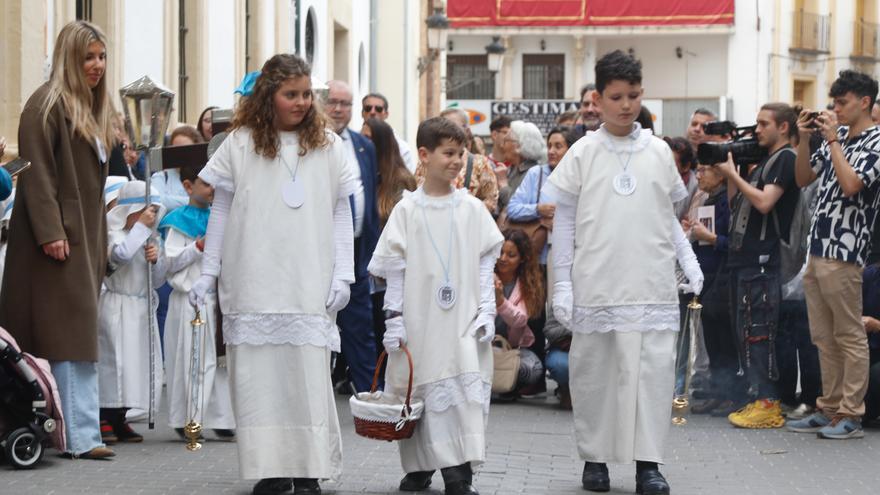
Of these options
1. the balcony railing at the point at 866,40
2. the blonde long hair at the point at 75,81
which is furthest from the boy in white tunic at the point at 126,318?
the balcony railing at the point at 866,40

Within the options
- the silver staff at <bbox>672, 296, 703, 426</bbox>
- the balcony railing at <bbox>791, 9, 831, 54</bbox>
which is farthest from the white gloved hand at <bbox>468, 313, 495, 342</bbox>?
the balcony railing at <bbox>791, 9, 831, 54</bbox>

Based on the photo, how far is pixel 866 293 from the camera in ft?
37.2

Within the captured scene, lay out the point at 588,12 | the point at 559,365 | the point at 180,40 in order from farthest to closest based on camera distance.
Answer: the point at 588,12 → the point at 180,40 → the point at 559,365

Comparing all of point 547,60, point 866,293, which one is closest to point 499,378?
point 866,293

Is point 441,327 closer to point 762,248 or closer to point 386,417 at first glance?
point 386,417

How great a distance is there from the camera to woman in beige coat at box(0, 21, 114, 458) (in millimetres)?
8961

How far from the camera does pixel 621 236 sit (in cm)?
847

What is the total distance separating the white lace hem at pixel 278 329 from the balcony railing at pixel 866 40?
5222cm

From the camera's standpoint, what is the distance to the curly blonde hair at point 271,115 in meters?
8.09

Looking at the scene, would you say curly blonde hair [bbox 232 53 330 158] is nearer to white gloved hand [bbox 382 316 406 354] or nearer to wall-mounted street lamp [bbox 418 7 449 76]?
white gloved hand [bbox 382 316 406 354]

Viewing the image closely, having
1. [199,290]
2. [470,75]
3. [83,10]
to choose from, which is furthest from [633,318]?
[470,75]

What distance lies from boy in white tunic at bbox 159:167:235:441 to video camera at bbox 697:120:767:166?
328 cm

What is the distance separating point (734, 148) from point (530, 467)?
3.16 metres

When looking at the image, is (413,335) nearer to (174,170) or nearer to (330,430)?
(330,430)
